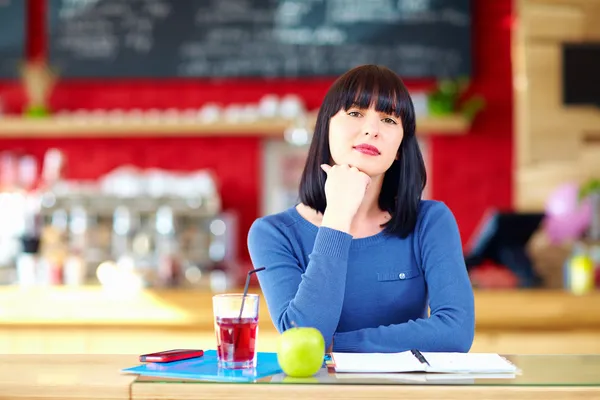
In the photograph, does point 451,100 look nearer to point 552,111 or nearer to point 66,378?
point 552,111

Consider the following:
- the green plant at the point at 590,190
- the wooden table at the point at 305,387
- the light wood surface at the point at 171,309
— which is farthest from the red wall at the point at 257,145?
the wooden table at the point at 305,387

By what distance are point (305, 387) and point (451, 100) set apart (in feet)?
12.4

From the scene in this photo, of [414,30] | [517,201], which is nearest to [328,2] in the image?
[414,30]

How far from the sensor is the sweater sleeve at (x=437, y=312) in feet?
5.07

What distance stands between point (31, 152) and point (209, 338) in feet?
7.79

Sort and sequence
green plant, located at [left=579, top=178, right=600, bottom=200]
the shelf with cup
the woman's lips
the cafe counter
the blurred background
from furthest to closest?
1. the shelf with cup
2. the blurred background
3. green plant, located at [left=579, top=178, right=600, bottom=200]
4. the cafe counter
5. the woman's lips

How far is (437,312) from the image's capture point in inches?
63.7

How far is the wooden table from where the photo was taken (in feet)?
3.89

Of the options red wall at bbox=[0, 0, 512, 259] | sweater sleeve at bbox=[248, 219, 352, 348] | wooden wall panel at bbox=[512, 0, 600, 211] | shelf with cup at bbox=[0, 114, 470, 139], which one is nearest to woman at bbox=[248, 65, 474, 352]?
sweater sleeve at bbox=[248, 219, 352, 348]

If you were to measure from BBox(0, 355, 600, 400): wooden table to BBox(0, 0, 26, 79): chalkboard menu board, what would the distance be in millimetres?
4044

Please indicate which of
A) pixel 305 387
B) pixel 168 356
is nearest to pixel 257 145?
pixel 168 356

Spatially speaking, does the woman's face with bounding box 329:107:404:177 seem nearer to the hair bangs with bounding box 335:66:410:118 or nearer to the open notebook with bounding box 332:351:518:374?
the hair bangs with bounding box 335:66:410:118

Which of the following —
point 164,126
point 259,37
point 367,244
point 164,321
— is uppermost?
point 259,37

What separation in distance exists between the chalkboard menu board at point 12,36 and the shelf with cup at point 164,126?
312mm
